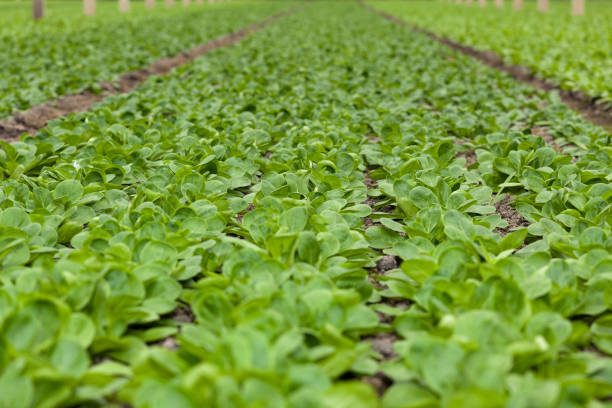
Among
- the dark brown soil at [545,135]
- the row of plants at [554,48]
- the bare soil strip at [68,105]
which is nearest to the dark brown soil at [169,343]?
the dark brown soil at [545,135]

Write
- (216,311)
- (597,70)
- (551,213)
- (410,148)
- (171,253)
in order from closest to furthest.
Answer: (216,311), (171,253), (551,213), (410,148), (597,70)

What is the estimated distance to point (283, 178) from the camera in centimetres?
296

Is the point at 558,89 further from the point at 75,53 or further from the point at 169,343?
the point at 75,53

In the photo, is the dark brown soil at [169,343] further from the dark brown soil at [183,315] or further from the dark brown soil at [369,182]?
the dark brown soil at [369,182]

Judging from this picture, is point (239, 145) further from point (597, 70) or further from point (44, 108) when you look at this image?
point (597, 70)

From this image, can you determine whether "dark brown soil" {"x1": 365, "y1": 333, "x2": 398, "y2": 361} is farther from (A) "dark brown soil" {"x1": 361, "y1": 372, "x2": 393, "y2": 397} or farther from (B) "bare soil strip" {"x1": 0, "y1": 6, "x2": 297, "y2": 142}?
(B) "bare soil strip" {"x1": 0, "y1": 6, "x2": 297, "y2": 142}

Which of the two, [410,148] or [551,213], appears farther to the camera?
[410,148]

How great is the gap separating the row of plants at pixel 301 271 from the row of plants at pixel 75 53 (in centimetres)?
252

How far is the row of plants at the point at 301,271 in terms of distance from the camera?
1.42 metres

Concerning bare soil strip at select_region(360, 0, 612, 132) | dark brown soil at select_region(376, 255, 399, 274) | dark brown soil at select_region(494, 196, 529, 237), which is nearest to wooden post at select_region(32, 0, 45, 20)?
bare soil strip at select_region(360, 0, 612, 132)

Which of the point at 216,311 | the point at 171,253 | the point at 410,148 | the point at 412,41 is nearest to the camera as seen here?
the point at 216,311

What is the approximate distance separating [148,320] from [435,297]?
992 millimetres

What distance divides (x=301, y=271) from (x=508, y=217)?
157 centimetres

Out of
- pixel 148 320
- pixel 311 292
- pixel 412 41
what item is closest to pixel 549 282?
pixel 311 292
